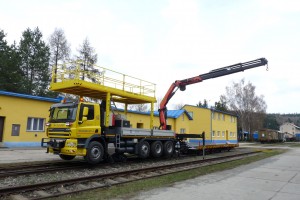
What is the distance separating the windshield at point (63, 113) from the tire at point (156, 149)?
5.24 meters

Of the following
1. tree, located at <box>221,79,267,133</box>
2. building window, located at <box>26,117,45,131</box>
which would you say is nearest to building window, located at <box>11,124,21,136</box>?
building window, located at <box>26,117,45,131</box>

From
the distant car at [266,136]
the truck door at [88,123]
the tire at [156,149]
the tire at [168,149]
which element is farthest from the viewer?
the distant car at [266,136]

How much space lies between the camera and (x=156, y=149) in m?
15.1

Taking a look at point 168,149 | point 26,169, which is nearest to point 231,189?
point 26,169

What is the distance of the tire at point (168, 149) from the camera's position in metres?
15.8

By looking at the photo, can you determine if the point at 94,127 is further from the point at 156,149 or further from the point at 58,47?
the point at 58,47

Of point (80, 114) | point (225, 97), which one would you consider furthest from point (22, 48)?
point (225, 97)

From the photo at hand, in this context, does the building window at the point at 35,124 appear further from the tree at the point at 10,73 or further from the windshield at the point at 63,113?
the tree at the point at 10,73

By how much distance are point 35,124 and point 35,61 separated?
17.5 m

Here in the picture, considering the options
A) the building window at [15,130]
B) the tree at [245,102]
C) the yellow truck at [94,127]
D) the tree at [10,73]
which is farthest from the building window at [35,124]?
the tree at [245,102]

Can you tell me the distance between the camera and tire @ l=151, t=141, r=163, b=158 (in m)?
14.8

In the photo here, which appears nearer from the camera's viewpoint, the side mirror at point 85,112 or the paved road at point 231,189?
the paved road at point 231,189

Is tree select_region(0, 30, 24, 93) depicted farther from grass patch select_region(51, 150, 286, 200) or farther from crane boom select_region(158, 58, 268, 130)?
grass patch select_region(51, 150, 286, 200)

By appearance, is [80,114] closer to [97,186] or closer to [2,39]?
[97,186]
